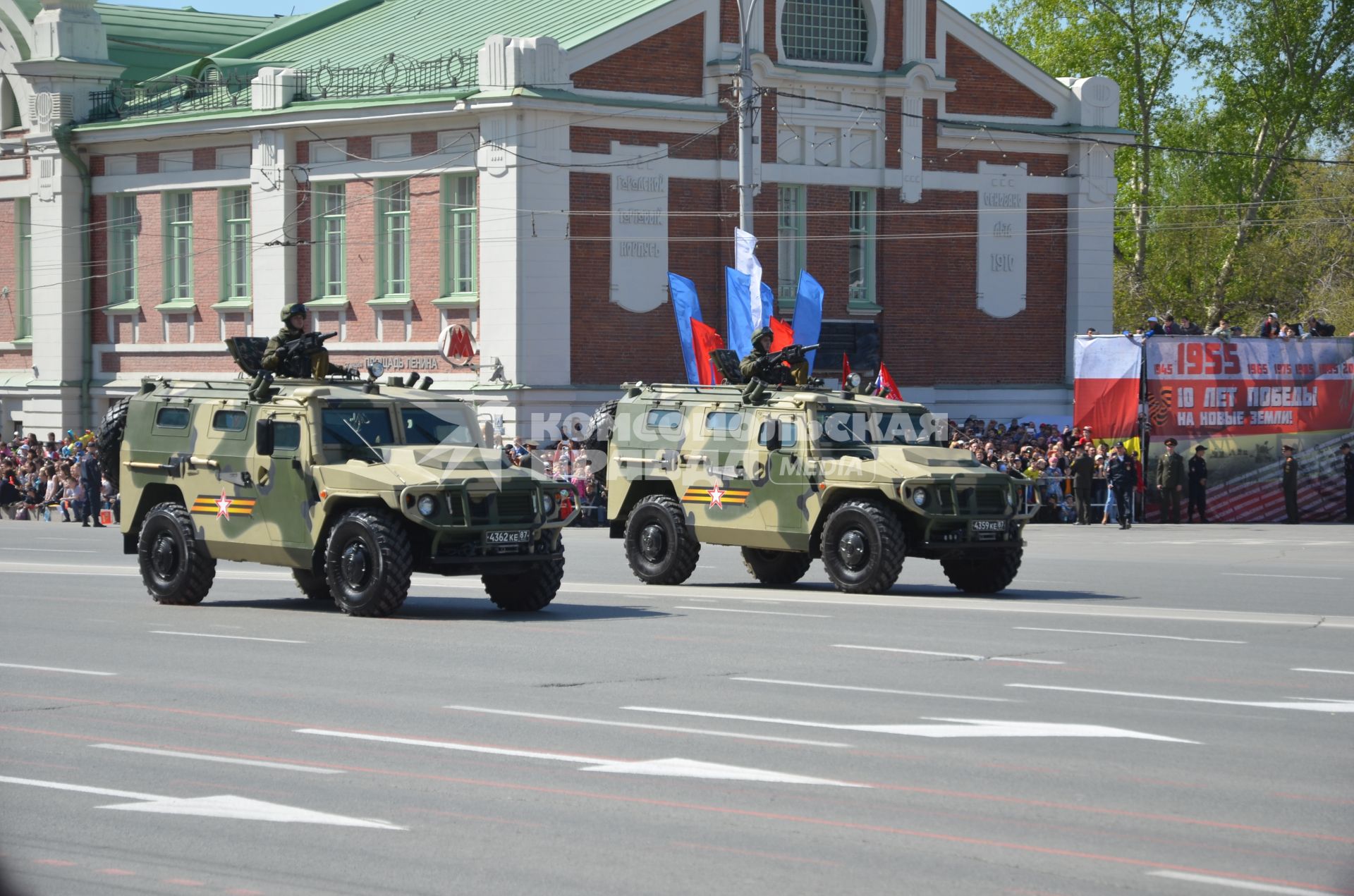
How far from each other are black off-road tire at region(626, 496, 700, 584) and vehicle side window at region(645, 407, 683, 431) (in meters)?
0.79

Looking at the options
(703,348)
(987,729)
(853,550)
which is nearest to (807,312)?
(703,348)

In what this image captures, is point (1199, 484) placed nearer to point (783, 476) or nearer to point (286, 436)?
point (783, 476)

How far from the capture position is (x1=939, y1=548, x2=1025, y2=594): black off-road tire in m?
20.4

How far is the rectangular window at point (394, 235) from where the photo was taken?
41.7 meters

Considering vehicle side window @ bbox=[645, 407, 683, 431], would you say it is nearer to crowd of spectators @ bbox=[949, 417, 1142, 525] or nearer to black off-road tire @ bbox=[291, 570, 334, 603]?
black off-road tire @ bbox=[291, 570, 334, 603]

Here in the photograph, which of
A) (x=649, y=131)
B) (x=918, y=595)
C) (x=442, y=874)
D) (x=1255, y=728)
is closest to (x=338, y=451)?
(x=918, y=595)

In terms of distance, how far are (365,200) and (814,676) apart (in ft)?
99.2

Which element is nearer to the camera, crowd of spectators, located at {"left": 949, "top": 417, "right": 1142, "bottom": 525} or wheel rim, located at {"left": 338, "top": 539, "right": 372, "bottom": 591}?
wheel rim, located at {"left": 338, "top": 539, "right": 372, "bottom": 591}

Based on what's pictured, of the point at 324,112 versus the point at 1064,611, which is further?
the point at 324,112

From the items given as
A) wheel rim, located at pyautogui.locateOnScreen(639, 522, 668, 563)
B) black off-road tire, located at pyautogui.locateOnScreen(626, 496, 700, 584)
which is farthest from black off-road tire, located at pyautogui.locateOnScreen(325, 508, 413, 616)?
wheel rim, located at pyautogui.locateOnScreen(639, 522, 668, 563)

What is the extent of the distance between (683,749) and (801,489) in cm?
1033

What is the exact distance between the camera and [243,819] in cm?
865

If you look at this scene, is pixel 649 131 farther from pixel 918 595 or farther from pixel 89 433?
pixel 918 595

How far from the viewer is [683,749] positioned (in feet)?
34.2
